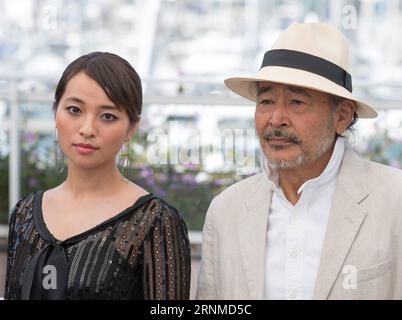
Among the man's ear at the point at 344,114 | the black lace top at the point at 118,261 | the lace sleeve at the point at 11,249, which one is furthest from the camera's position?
the man's ear at the point at 344,114

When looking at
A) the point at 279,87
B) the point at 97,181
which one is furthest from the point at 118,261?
the point at 279,87

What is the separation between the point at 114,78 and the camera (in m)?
2.81

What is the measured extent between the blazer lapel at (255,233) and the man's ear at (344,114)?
311mm

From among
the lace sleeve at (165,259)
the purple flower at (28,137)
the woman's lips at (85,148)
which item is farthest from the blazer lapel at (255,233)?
the purple flower at (28,137)

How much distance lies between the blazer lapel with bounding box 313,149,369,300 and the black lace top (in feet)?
1.45

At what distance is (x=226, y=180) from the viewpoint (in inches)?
230

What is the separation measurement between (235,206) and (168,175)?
109 inches

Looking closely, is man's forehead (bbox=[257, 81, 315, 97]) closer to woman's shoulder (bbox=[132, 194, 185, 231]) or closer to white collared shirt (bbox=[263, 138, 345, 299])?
white collared shirt (bbox=[263, 138, 345, 299])

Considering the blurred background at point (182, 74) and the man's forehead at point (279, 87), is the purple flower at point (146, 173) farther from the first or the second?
the man's forehead at point (279, 87)

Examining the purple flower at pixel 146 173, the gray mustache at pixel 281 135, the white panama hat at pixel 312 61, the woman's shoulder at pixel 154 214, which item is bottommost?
the woman's shoulder at pixel 154 214

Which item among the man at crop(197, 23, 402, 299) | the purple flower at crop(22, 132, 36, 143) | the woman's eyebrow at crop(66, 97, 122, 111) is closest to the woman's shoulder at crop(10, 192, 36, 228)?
the woman's eyebrow at crop(66, 97, 122, 111)

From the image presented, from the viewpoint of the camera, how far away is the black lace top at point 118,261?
2.73 m

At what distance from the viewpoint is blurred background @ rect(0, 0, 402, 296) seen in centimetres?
577

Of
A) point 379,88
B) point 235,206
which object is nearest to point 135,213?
point 235,206
